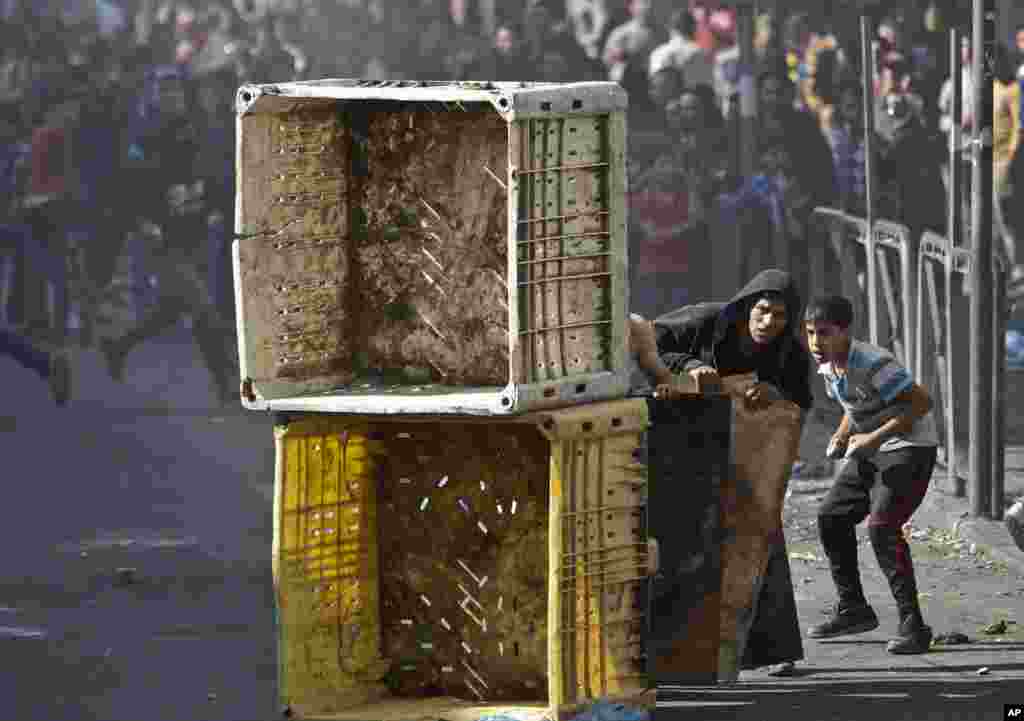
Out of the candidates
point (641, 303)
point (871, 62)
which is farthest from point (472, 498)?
point (641, 303)

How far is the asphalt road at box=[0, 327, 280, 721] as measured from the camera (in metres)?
10.9

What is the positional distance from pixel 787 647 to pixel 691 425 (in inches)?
35.1

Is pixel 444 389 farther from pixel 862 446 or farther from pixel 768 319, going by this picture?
pixel 862 446

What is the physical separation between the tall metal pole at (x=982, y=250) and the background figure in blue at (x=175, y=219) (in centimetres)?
608

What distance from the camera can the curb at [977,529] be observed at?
43.6 ft

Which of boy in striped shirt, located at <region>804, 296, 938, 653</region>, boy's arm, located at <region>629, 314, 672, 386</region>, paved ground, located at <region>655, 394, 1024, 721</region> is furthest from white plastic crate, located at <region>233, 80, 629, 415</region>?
boy in striped shirt, located at <region>804, 296, 938, 653</region>

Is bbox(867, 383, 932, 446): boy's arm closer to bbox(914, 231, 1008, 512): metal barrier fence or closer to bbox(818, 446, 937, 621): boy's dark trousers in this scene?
bbox(818, 446, 937, 621): boy's dark trousers

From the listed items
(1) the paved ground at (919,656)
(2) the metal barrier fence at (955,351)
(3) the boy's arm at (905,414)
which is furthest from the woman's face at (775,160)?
(3) the boy's arm at (905,414)

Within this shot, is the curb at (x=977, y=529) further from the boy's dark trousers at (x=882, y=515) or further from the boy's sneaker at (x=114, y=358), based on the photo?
the boy's sneaker at (x=114, y=358)

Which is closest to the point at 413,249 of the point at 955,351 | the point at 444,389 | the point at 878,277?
the point at 444,389

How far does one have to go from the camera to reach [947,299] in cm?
1501

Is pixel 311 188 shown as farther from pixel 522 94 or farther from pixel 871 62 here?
pixel 871 62

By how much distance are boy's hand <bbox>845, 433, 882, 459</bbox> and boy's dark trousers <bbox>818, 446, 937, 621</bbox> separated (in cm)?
16

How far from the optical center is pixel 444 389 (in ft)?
33.7
